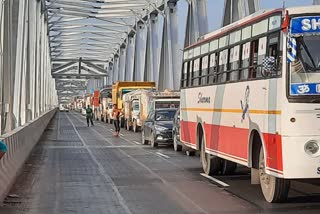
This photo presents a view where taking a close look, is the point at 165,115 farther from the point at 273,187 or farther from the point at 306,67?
the point at 306,67

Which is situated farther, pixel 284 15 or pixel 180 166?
pixel 180 166

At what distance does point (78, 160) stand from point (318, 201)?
1005 centimetres

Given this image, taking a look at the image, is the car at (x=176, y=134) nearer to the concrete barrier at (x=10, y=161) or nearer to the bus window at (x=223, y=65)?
the concrete barrier at (x=10, y=161)

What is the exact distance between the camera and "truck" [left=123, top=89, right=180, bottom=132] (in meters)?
33.3

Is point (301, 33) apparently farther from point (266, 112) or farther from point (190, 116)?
point (190, 116)

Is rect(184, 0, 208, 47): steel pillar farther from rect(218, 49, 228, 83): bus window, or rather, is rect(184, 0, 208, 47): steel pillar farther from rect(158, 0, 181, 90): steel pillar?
rect(218, 49, 228, 83): bus window

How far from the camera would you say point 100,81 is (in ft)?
476

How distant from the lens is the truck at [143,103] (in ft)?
109

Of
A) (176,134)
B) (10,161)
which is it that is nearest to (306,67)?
(10,161)

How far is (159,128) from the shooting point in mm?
26203

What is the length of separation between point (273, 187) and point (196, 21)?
95.1ft

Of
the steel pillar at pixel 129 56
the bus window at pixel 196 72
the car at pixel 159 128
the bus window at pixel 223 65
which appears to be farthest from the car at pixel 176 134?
the steel pillar at pixel 129 56

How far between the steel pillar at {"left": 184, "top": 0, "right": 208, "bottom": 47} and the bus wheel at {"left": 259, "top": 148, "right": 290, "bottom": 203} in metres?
26.7

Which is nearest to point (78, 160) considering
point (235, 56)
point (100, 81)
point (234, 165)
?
point (234, 165)
